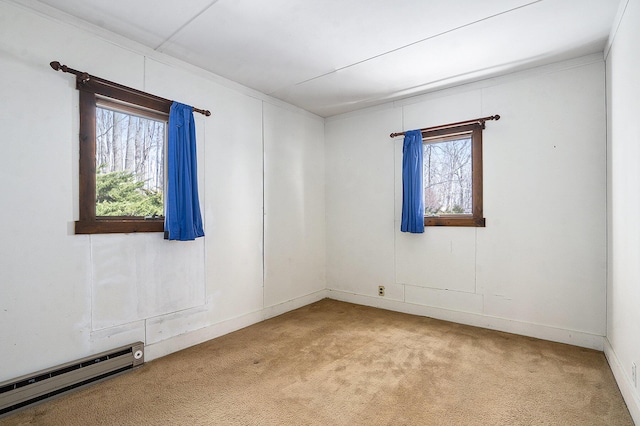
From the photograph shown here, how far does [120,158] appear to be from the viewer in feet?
8.95

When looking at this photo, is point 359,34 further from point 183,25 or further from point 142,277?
point 142,277

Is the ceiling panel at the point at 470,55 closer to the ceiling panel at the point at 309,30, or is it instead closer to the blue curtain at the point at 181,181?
the ceiling panel at the point at 309,30

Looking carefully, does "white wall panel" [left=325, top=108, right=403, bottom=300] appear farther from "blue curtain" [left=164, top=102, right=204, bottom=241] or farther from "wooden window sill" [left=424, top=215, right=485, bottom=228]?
"blue curtain" [left=164, top=102, right=204, bottom=241]

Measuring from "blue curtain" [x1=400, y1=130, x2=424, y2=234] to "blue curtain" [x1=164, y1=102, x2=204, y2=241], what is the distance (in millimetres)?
2327

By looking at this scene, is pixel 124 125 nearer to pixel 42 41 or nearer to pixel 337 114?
pixel 42 41

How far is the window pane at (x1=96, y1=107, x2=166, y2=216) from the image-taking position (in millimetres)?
2615

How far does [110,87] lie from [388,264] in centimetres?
345

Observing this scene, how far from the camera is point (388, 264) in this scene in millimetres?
4281

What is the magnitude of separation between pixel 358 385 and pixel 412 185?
2302 millimetres

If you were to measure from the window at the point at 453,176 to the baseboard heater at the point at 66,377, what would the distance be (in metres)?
3.26

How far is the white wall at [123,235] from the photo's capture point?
2160mm

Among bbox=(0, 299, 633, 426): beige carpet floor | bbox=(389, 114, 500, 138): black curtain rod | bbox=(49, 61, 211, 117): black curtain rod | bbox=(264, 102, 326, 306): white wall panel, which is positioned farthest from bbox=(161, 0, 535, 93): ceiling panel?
bbox=(0, 299, 633, 426): beige carpet floor

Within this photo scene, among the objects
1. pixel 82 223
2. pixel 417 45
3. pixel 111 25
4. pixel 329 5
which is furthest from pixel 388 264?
pixel 111 25

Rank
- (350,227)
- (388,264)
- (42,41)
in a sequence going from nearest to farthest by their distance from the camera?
(42,41), (388,264), (350,227)
